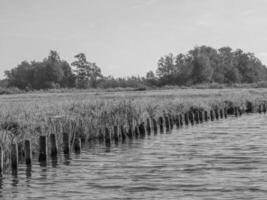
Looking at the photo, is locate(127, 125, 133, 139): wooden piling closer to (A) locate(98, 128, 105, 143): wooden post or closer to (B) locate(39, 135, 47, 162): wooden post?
(A) locate(98, 128, 105, 143): wooden post

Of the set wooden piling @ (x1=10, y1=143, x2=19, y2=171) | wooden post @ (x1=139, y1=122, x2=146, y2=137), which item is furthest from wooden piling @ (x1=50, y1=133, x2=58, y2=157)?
wooden post @ (x1=139, y1=122, x2=146, y2=137)

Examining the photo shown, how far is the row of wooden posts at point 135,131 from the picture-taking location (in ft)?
88.9

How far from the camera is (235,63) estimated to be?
190m

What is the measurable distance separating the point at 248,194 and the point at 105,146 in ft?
49.6

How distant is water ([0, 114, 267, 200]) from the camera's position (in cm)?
2120

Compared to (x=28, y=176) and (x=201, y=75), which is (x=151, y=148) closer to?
(x=28, y=176)

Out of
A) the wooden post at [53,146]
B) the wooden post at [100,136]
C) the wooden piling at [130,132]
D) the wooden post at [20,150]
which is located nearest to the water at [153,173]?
the wooden post at [53,146]

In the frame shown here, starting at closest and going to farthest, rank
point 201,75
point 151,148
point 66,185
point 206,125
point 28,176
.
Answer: point 66,185 → point 28,176 → point 151,148 → point 206,125 → point 201,75

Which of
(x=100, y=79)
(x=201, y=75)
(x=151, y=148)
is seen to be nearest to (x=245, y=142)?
(x=151, y=148)

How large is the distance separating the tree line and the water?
128415mm

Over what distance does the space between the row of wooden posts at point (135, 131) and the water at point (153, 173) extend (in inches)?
23.6

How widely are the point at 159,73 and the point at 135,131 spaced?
14396 centimetres

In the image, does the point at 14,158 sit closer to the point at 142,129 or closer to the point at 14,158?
the point at 14,158

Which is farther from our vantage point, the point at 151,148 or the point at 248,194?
the point at 151,148
